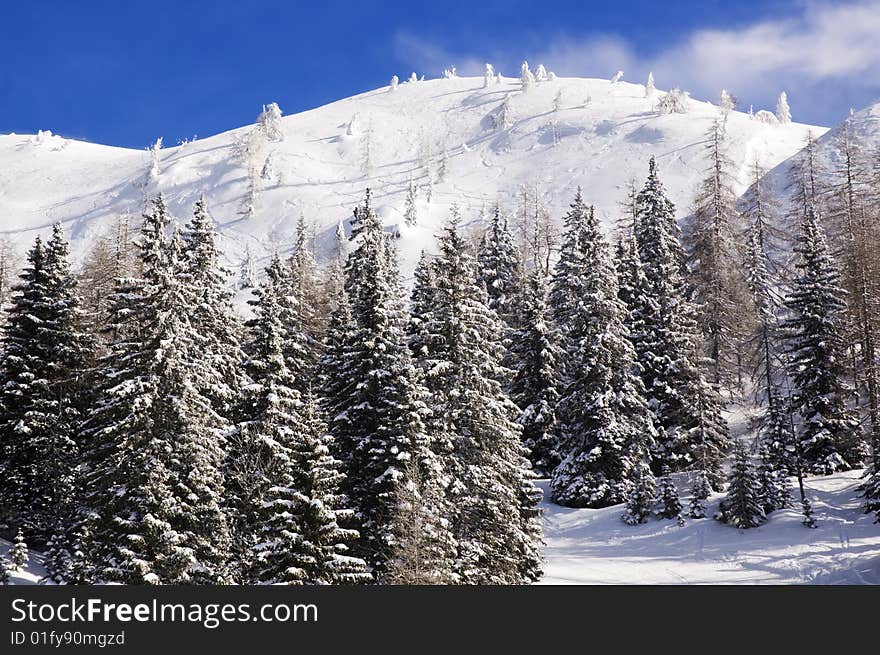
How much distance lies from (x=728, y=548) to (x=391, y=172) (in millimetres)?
147450

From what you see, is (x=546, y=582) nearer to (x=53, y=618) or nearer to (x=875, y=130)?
(x=53, y=618)

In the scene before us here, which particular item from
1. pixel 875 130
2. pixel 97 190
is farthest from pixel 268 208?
pixel 875 130

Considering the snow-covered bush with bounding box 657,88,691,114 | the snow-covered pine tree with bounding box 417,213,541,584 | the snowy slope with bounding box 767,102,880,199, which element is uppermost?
the snow-covered bush with bounding box 657,88,691,114

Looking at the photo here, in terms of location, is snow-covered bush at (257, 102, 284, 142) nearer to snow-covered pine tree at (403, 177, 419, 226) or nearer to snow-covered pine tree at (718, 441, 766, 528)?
snow-covered pine tree at (403, 177, 419, 226)

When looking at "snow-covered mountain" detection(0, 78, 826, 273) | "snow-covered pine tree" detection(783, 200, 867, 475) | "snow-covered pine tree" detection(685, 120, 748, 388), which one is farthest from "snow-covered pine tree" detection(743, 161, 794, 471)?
"snow-covered mountain" detection(0, 78, 826, 273)

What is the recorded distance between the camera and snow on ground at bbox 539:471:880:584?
24.8 metres

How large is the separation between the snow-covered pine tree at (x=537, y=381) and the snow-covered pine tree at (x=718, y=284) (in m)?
8.95

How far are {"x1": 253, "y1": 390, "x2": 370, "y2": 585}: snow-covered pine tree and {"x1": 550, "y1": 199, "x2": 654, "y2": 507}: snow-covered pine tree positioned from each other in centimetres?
1764

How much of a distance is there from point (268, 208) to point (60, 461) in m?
121

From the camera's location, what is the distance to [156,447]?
22.2m

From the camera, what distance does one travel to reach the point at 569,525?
35031 millimetres

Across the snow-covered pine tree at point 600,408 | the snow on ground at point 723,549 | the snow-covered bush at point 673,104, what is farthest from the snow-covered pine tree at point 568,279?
the snow-covered bush at point 673,104

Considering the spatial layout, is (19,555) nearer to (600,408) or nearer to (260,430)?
(260,430)

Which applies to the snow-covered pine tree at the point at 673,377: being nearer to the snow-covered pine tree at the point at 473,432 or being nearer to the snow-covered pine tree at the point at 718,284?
the snow-covered pine tree at the point at 718,284
